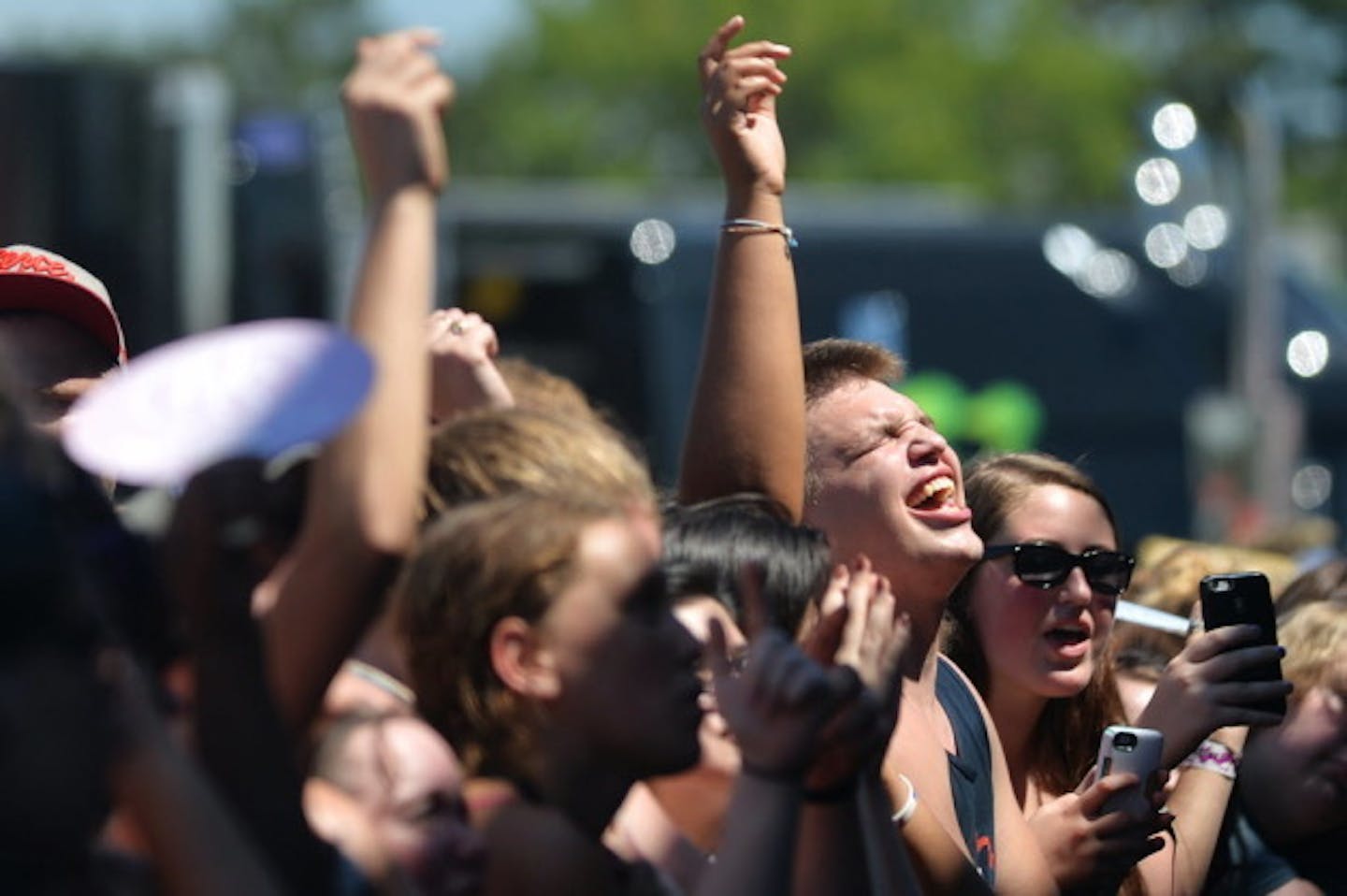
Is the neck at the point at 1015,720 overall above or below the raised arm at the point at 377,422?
below

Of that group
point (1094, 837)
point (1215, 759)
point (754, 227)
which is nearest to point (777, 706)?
point (1094, 837)

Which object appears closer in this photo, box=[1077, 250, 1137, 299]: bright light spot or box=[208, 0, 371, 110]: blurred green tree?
box=[1077, 250, 1137, 299]: bright light spot

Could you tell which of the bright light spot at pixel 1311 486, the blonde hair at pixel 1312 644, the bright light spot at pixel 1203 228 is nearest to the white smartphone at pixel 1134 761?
the blonde hair at pixel 1312 644

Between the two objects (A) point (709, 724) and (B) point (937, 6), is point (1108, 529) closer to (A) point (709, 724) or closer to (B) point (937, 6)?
(A) point (709, 724)

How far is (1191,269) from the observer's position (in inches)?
589

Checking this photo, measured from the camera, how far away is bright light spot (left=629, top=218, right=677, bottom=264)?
14.9m

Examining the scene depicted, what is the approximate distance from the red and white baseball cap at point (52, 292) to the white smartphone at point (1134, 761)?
5.21 feet

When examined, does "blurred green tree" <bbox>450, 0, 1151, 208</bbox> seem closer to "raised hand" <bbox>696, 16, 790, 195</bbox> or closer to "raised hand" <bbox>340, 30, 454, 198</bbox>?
"raised hand" <bbox>696, 16, 790, 195</bbox>

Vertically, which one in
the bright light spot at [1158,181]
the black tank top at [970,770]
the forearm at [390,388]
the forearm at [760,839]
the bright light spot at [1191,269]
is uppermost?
the forearm at [390,388]

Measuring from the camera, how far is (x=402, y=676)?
305cm

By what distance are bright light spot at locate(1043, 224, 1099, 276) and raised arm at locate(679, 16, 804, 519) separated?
10839 millimetres

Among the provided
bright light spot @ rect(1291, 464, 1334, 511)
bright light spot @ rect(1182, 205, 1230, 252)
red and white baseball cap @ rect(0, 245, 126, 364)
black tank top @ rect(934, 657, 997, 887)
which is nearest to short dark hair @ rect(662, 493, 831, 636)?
black tank top @ rect(934, 657, 997, 887)

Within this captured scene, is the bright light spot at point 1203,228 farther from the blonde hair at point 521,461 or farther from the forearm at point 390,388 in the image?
the forearm at point 390,388

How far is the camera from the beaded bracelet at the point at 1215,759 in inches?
168
